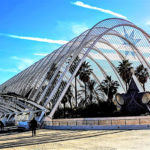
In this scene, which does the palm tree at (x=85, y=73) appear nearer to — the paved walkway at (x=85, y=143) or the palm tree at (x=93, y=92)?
the palm tree at (x=93, y=92)

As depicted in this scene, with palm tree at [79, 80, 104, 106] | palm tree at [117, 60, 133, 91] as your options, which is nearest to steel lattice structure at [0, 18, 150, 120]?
palm tree at [117, 60, 133, 91]

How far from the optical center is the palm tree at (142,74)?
64562 mm

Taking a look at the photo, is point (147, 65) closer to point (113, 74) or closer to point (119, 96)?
point (113, 74)

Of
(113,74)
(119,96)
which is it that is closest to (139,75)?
(113,74)

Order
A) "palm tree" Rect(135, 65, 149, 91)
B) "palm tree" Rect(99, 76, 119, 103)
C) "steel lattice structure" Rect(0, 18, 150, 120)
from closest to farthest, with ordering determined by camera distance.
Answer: "steel lattice structure" Rect(0, 18, 150, 120) → "palm tree" Rect(99, 76, 119, 103) → "palm tree" Rect(135, 65, 149, 91)

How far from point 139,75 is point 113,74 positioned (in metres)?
8.48

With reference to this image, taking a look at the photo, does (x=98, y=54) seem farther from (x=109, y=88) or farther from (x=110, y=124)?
Result: (x=110, y=124)

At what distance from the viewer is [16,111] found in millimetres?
34469

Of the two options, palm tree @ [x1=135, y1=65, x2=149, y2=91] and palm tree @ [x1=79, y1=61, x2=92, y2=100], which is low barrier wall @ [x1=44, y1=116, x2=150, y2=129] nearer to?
palm tree @ [x1=79, y1=61, x2=92, y2=100]

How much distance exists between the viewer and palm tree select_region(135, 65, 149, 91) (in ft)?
212

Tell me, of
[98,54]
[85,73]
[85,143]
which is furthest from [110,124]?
[98,54]

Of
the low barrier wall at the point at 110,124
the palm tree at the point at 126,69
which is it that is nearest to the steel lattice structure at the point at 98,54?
the palm tree at the point at 126,69

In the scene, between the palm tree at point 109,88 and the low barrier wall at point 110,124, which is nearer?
the low barrier wall at point 110,124

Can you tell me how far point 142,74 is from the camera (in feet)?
215
